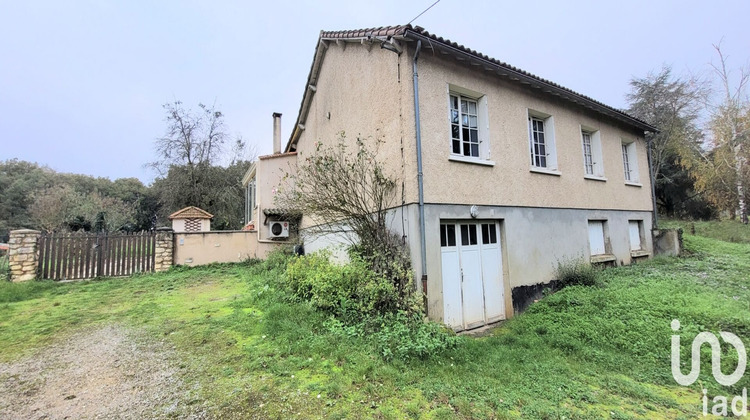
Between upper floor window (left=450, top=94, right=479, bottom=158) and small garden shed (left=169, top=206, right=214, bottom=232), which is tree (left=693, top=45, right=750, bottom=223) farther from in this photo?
small garden shed (left=169, top=206, right=214, bottom=232)

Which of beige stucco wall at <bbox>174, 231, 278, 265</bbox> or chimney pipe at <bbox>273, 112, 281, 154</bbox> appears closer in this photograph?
beige stucco wall at <bbox>174, 231, 278, 265</bbox>

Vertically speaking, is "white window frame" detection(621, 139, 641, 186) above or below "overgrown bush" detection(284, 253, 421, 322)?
above

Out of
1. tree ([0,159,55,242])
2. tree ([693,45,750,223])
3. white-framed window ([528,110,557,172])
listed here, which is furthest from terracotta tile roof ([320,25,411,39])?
tree ([0,159,55,242])

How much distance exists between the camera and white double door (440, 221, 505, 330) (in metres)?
6.52

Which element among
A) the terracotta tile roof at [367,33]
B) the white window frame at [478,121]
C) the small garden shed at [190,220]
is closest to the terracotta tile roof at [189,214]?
the small garden shed at [190,220]

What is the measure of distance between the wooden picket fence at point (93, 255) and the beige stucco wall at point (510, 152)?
41.6 ft

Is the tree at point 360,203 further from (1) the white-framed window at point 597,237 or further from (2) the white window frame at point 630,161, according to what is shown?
(2) the white window frame at point 630,161

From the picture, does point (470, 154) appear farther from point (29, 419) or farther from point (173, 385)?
point (29, 419)

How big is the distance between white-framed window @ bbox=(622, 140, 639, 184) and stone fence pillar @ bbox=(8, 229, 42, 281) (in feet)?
72.4

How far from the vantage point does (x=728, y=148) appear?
20922 millimetres

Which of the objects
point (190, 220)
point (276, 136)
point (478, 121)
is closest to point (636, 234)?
point (478, 121)

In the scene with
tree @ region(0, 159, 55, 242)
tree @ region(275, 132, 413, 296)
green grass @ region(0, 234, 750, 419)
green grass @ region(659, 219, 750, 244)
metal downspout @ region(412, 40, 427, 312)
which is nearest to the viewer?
green grass @ region(0, 234, 750, 419)

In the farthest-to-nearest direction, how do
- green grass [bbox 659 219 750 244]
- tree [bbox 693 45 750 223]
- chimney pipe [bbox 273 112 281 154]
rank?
tree [bbox 693 45 750 223] < chimney pipe [bbox 273 112 281 154] < green grass [bbox 659 219 750 244]

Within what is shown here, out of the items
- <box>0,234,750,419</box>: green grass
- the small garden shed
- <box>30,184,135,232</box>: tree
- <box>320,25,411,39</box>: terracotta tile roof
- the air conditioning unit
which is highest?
<box>320,25,411,39</box>: terracotta tile roof
